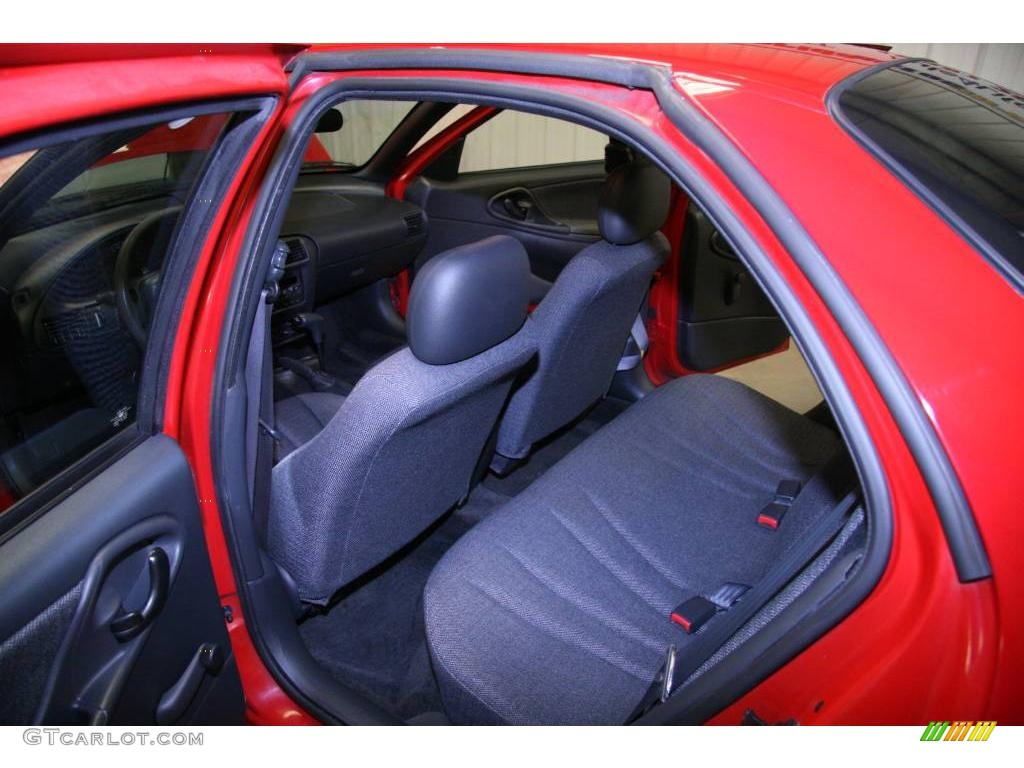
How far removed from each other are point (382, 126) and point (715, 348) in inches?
Answer: 93.7

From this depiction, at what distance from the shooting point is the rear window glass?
2.73 feet

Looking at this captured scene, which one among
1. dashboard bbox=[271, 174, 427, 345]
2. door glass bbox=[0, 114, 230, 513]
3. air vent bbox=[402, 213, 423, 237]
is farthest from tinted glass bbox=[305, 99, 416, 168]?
door glass bbox=[0, 114, 230, 513]

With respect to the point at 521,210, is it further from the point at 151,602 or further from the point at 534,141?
the point at 151,602

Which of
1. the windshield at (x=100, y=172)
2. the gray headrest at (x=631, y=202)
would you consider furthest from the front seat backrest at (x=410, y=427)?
the gray headrest at (x=631, y=202)

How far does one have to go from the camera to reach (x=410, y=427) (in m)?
1.27

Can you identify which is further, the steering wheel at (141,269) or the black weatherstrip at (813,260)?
→ the steering wheel at (141,269)

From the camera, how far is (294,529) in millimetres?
1443

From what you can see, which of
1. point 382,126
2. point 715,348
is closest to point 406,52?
point 715,348

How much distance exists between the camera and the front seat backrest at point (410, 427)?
124 cm

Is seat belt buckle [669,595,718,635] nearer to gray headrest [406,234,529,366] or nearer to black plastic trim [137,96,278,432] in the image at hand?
gray headrest [406,234,529,366]

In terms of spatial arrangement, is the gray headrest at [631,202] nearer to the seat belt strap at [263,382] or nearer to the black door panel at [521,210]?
the seat belt strap at [263,382]

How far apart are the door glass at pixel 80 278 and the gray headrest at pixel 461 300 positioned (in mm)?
414

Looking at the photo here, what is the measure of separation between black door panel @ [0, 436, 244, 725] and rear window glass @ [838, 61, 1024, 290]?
3.70ft

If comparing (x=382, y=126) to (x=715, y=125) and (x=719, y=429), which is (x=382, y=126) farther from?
(x=715, y=125)
